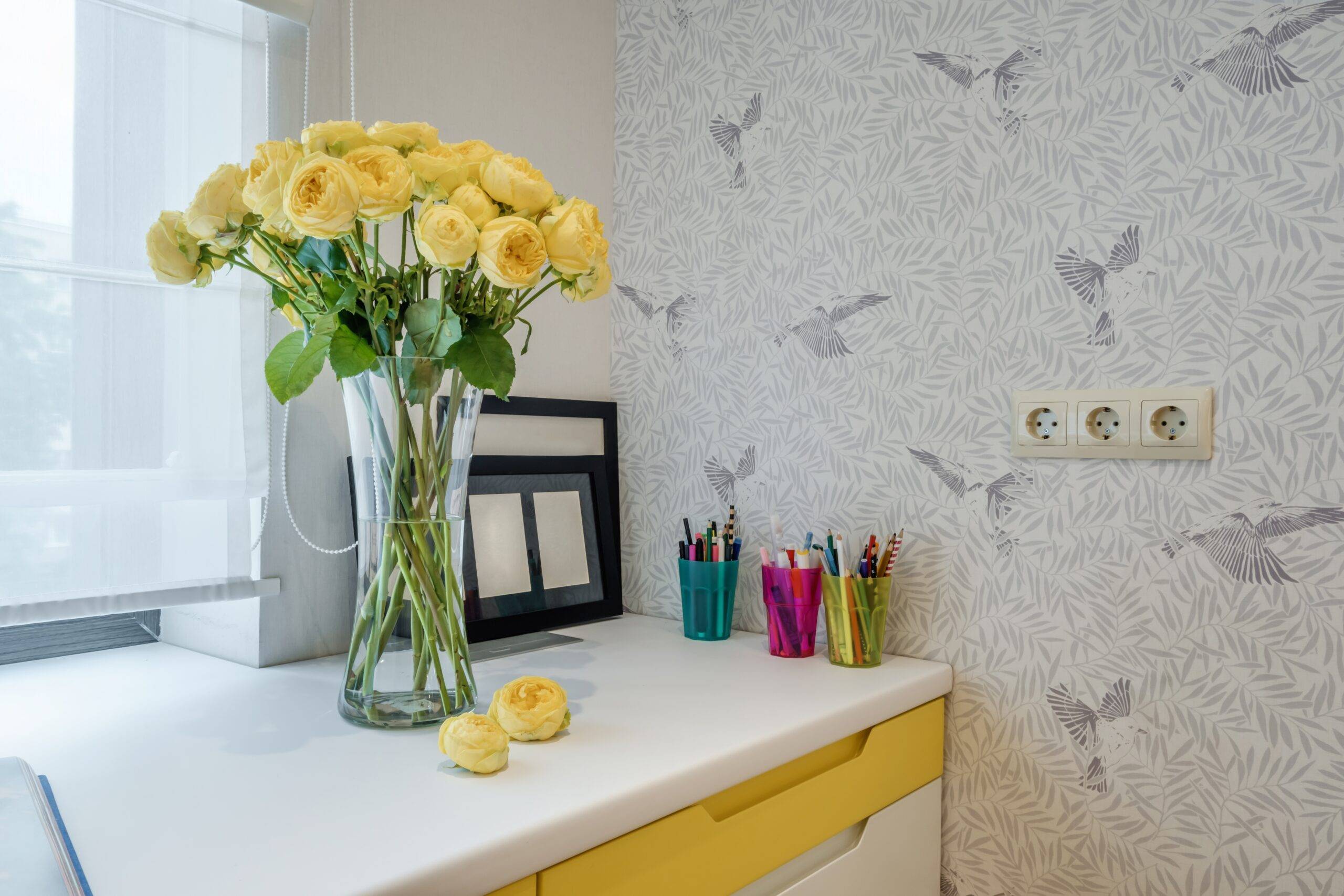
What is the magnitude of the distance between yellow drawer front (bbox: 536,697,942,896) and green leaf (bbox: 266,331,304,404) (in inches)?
18.1

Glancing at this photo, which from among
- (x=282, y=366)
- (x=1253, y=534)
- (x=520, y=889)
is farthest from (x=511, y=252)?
(x=1253, y=534)

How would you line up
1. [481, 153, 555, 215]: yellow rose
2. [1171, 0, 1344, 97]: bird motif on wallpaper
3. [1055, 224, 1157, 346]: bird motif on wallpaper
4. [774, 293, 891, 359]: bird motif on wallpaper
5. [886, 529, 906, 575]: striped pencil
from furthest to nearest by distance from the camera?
[774, 293, 891, 359]: bird motif on wallpaper, [886, 529, 906, 575]: striped pencil, [1055, 224, 1157, 346]: bird motif on wallpaper, [1171, 0, 1344, 97]: bird motif on wallpaper, [481, 153, 555, 215]: yellow rose

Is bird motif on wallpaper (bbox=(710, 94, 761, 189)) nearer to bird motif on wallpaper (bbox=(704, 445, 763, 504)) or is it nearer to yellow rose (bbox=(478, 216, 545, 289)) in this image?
bird motif on wallpaper (bbox=(704, 445, 763, 504))

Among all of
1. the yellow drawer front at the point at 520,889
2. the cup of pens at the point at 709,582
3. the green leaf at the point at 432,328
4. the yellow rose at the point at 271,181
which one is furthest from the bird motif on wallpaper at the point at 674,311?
the yellow drawer front at the point at 520,889

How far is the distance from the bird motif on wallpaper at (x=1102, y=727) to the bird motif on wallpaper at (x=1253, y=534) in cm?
18

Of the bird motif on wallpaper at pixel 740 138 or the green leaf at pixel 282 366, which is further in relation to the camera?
the bird motif on wallpaper at pixel 740 138

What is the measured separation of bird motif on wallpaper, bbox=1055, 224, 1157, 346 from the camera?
1023 mm

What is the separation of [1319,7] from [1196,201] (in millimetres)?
210

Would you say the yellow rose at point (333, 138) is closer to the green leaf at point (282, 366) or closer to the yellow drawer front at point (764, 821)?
the green leaf at point (282, 366)

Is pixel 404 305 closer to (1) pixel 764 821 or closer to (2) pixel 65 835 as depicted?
(2) pixel 65 835

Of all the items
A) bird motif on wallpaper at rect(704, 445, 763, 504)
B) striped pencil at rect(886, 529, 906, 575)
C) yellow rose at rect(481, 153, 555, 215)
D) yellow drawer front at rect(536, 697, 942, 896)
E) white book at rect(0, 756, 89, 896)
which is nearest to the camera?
white book at rect(0, 756, 89, 896)

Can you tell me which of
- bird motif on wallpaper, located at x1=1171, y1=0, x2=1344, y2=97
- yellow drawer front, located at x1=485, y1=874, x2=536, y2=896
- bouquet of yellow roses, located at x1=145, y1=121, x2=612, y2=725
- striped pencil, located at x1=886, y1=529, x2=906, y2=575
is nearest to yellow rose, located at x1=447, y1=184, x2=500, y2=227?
bouquet of yellow roses, located at x1=145, y1=121, x2=612, y2=725

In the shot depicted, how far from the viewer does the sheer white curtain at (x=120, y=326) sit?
2.97 feet

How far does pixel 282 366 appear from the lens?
2.60 feet
